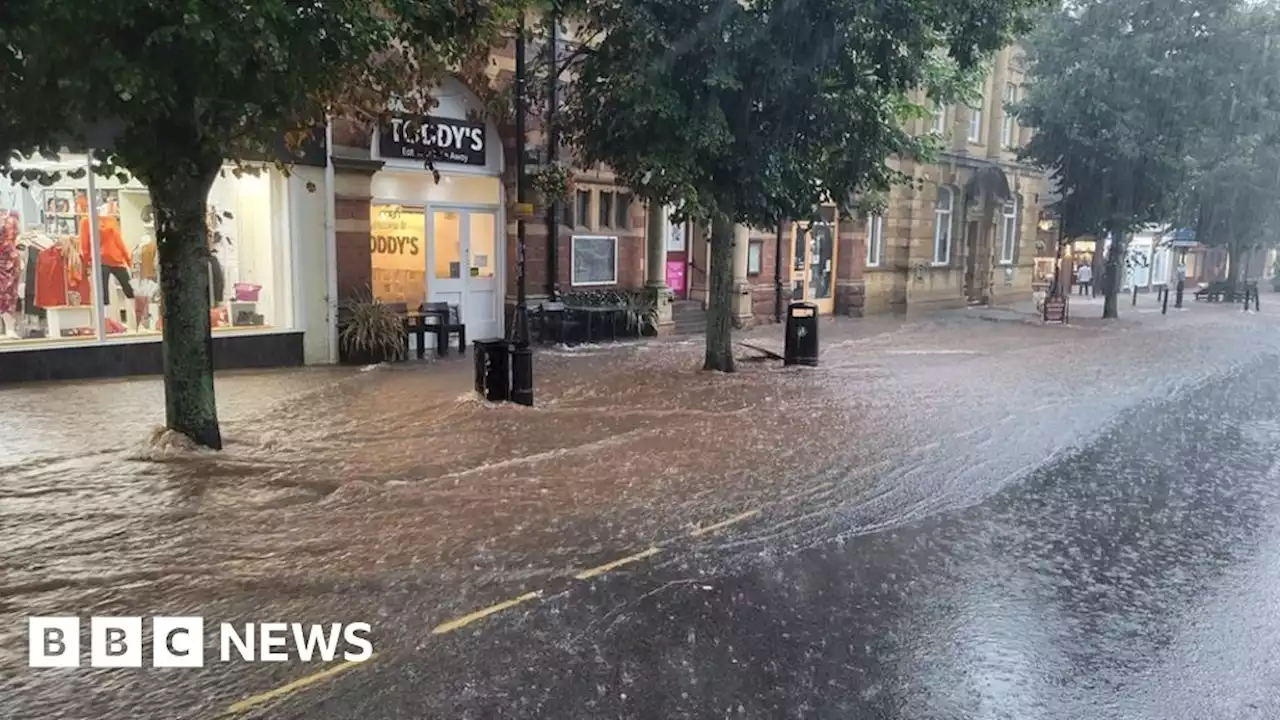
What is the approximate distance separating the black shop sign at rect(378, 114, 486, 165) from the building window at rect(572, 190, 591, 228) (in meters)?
2.24

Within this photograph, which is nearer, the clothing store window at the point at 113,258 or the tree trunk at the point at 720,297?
the clothing store window at the point at 113,258

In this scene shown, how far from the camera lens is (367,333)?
13.7 meters

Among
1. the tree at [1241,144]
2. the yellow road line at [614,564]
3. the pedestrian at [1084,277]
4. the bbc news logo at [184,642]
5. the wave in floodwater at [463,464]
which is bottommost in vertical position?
the bbc news logo at [184,642]

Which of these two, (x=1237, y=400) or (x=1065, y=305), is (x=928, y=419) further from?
(x=1065, y=305)

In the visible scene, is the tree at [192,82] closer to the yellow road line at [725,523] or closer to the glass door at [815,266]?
the yellow road line at [725,523]

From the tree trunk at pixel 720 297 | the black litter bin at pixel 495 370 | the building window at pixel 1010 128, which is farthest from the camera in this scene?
the building window at pixel 1010 128

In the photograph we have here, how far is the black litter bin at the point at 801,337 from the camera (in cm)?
1466

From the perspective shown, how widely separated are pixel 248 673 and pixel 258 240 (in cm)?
1005

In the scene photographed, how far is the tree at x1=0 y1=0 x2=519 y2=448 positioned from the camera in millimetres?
6336

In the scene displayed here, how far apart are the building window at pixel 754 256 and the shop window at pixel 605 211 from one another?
4.20m

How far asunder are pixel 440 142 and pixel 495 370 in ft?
18.2

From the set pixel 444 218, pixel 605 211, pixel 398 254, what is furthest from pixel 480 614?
pixel 605 211

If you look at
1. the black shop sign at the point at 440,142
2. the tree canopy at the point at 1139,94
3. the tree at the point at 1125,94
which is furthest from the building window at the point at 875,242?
the black shop sign at the point at 440,142

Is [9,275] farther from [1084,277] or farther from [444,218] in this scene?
[1084,277]
